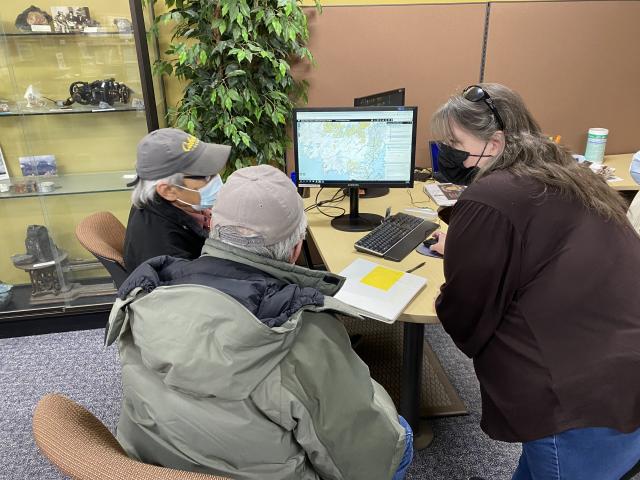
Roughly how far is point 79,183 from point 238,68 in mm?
1126

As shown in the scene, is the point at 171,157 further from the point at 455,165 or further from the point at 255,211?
the point at 455,165

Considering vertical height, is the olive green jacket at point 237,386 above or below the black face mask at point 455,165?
below

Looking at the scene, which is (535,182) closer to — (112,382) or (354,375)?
(354,375)

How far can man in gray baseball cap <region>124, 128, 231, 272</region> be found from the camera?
5.19 feet

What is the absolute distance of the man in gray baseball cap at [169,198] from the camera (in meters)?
1.58

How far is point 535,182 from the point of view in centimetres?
113

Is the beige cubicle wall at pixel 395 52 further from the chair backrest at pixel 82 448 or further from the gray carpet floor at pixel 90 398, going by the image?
the chair backrest at pixel 82 448

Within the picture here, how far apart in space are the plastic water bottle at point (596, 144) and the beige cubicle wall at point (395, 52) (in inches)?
30.9

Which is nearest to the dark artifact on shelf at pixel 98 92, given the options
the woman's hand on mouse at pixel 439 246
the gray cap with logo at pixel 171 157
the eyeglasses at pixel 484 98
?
the gray cap with logo at pixel 171 157

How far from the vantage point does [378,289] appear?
58.2 inches

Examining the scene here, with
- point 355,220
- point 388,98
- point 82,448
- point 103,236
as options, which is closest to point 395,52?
point 388,98

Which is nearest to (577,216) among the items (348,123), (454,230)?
(454,230)

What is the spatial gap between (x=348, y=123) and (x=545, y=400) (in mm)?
1217

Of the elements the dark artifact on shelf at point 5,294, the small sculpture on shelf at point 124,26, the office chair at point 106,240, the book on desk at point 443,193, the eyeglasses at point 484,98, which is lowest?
the dark artifact on shelf at point 5,294
